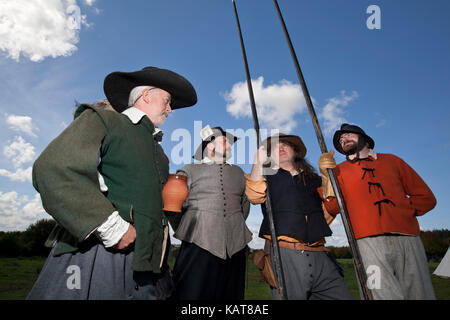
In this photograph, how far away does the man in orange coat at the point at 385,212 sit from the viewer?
3014mm

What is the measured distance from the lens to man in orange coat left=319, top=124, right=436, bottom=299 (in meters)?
3.01

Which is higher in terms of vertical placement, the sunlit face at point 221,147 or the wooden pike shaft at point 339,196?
the sunlit face at point 221,147

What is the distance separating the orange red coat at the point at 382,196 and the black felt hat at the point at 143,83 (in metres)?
2.11

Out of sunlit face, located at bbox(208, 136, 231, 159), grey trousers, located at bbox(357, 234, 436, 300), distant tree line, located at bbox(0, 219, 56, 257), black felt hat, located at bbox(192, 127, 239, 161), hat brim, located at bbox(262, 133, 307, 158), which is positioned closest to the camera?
grey trousers, located at bbox(357, 234, 436, 300)

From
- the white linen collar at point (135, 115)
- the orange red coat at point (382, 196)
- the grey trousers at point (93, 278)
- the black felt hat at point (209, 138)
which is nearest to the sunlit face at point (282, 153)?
the orange red coat at point (382, 196)

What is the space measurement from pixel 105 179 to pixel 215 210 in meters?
1.96

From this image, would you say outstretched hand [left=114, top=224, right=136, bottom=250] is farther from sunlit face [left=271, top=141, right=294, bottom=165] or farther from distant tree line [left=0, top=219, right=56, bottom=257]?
distant tree line [left=0, top=219, right=56, bottom=257]

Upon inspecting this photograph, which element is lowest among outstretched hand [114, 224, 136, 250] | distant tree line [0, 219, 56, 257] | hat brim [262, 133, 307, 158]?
outstretched hand [114, 224, 136, 250]

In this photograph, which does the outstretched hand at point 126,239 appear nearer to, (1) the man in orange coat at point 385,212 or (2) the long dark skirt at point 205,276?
(2) the long dark skirt at point 205,276

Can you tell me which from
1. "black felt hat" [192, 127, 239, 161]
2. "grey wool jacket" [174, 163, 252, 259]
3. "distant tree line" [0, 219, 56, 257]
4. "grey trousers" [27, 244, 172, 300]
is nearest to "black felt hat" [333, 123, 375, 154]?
"grey wool jacket" [174, 163, 252, 259]

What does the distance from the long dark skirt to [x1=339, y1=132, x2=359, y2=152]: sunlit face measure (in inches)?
88.7

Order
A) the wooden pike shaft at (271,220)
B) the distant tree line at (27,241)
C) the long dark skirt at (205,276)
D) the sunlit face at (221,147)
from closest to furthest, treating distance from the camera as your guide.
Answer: the wooden pike shaft at (271,220) < the long dark skirt at (205,276) < the sunlit face at (221,147) < the distant tree line at (27,241)

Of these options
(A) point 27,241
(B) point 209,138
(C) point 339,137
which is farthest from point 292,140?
(A) point 27,241

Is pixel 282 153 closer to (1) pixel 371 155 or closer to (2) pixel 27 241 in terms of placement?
(1) pixel 371 155
